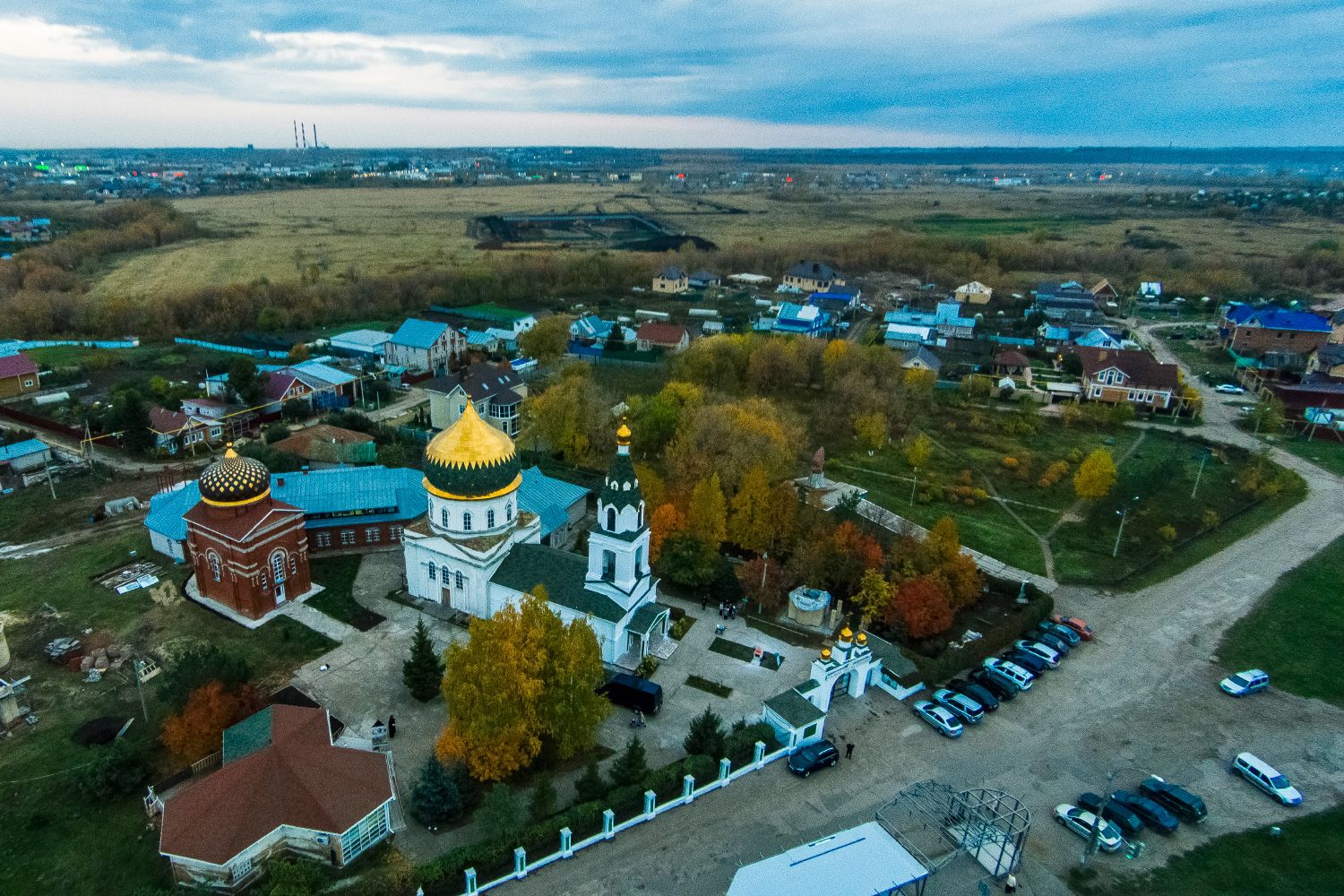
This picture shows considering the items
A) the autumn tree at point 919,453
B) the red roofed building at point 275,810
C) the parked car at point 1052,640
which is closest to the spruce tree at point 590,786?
the red roofed building at point 275,810

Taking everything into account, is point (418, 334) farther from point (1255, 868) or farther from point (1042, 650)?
point (1255, 868)

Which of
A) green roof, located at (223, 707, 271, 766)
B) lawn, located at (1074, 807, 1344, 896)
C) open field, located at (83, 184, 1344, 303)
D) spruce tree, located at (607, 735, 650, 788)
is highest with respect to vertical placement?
open field, located at (83, 184, 1344, 303)

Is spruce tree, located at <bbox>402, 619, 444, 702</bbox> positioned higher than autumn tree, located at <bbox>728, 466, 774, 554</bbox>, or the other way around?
autumn tree, located at <bbox>728, 466, 774, 554</bbox>

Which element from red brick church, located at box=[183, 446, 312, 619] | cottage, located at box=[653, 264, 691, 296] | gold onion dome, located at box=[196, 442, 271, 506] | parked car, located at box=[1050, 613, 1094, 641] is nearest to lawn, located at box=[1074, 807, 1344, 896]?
parked car, located at box=[1050, 613, 1094, 641]

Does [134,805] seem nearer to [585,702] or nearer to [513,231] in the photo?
[585,702]

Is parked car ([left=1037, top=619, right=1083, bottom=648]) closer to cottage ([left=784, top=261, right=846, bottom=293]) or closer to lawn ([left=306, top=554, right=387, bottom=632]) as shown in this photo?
lawn ([left=306, top=554, right=387, bottom=632])

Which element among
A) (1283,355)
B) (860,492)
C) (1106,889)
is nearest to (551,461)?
(860,492)
